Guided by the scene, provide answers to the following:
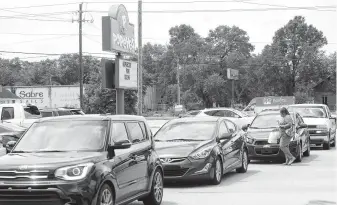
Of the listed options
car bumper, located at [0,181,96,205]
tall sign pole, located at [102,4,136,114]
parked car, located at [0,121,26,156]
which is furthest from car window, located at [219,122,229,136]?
tall sign pole, located at [102,4,136,114]

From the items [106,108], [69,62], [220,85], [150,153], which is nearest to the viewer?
[150,153]

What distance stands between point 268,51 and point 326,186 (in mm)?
77943

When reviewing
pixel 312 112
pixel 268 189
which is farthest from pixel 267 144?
pixel 312 112

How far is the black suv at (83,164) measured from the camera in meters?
6.80

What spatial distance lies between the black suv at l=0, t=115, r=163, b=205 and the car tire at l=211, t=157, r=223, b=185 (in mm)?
2599

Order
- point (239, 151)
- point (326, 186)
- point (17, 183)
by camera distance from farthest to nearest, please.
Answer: point (239, 151)
point (326, 186)
point (17, 183)

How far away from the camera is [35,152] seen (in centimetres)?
782

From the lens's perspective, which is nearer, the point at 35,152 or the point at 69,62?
the point at 35,152

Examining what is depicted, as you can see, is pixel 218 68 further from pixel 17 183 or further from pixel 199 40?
pixel 17 183

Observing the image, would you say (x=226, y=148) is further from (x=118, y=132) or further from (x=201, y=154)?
(x=118, y=132)

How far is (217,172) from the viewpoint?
12273 mm

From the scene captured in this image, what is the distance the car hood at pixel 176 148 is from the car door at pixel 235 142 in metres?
1.62

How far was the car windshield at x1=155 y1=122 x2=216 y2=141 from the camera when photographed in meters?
12.9

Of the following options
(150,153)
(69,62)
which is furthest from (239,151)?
(69,62)
